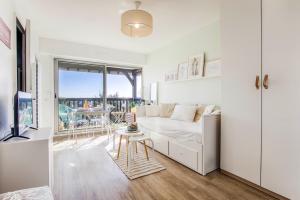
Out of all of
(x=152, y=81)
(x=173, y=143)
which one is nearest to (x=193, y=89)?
(x=173, y=143)

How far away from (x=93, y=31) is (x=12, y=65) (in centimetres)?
189

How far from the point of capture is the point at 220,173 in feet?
7.75

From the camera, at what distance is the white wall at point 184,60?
124 inches

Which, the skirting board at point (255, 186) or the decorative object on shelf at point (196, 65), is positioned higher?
the decorative object on shelf at point (196, 65)

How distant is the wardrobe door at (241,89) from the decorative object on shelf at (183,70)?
142 centimetres

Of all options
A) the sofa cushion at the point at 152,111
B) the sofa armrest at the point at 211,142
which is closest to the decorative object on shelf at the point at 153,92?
the sofa cushion at the point at 152,111

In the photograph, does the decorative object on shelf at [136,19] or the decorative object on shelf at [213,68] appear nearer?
the decorative object on shelf at [136,19]

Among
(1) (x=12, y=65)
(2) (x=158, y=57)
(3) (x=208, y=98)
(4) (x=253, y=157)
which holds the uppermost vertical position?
(2) (x=158, y=57)

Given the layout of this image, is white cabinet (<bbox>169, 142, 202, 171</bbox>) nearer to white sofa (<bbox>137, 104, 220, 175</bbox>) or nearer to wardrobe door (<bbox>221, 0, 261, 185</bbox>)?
white sofa (<bbox>137, 104, 220, 175</bbox>)

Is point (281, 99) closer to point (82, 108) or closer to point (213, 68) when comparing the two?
point (213, 68)

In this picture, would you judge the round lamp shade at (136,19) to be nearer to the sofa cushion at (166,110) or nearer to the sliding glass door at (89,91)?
the sofa cushion at (166,110)

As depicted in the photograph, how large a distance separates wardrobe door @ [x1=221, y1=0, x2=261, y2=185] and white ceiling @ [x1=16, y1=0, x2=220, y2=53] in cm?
59

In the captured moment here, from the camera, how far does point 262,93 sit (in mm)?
1889

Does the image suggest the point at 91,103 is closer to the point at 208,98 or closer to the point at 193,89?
the point at 193,89
